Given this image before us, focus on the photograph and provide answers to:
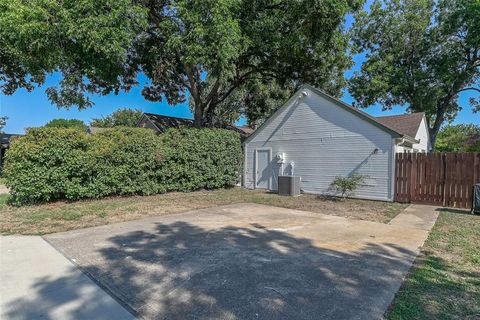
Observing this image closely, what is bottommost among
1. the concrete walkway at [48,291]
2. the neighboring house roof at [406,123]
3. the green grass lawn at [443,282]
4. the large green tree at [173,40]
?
the concrete walkway at [48,291]

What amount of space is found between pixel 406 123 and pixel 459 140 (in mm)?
14622

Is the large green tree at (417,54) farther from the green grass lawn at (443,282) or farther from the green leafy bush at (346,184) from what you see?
the green grass lawn at (443,282)

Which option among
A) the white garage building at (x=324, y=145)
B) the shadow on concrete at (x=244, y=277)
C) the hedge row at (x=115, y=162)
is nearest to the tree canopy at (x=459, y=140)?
the white garage building at (x=324, y=145)

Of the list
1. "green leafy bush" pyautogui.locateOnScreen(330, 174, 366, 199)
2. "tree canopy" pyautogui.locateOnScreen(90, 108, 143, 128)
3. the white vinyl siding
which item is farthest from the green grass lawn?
"tree canopy" pyautogui.locateOnScreen(90, 108, 143, 128)

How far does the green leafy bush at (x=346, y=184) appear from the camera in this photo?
10.0 metres

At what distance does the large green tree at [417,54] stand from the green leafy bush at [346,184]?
39.6ft

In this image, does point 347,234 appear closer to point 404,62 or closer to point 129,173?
point 129,173

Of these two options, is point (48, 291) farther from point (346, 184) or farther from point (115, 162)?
point (346, 184)

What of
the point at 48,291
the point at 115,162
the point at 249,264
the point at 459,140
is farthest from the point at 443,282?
the point at 459,140

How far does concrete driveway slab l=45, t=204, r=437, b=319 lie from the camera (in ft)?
8.66

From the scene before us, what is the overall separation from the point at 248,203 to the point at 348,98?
16639 millimetres

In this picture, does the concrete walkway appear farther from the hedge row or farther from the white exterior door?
the white exterior door

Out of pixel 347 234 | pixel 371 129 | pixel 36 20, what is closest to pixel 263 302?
pixel 347 234

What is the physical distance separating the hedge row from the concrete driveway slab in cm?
372
